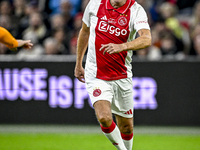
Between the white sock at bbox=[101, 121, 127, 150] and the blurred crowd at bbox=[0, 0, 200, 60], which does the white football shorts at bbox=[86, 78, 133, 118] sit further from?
the blurred crowd at bbox=[0, 0, 200, 60]

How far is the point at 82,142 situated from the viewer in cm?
728

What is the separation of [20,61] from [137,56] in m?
2.62

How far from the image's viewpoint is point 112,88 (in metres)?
5.04

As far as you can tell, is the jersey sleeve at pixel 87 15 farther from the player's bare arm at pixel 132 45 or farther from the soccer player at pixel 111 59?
the player's bare arm at pixel 132 45

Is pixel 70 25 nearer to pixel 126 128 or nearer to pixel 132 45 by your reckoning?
pixel 126 128

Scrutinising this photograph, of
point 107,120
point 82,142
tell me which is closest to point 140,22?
point 107,120

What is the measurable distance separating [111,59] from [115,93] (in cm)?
46

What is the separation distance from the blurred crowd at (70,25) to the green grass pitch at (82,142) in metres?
1.91

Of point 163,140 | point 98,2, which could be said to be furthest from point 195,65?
point 98,2

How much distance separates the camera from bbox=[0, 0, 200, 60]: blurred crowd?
900cm

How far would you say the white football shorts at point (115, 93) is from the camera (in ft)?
16.2

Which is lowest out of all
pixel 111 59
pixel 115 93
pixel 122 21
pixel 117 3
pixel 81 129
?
pixel 81 129

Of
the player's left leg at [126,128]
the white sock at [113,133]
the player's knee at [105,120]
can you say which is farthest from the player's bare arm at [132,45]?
the player's left leg at [126,128]

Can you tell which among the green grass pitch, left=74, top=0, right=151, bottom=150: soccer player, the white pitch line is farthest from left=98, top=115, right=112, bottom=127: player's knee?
the white pitch line
